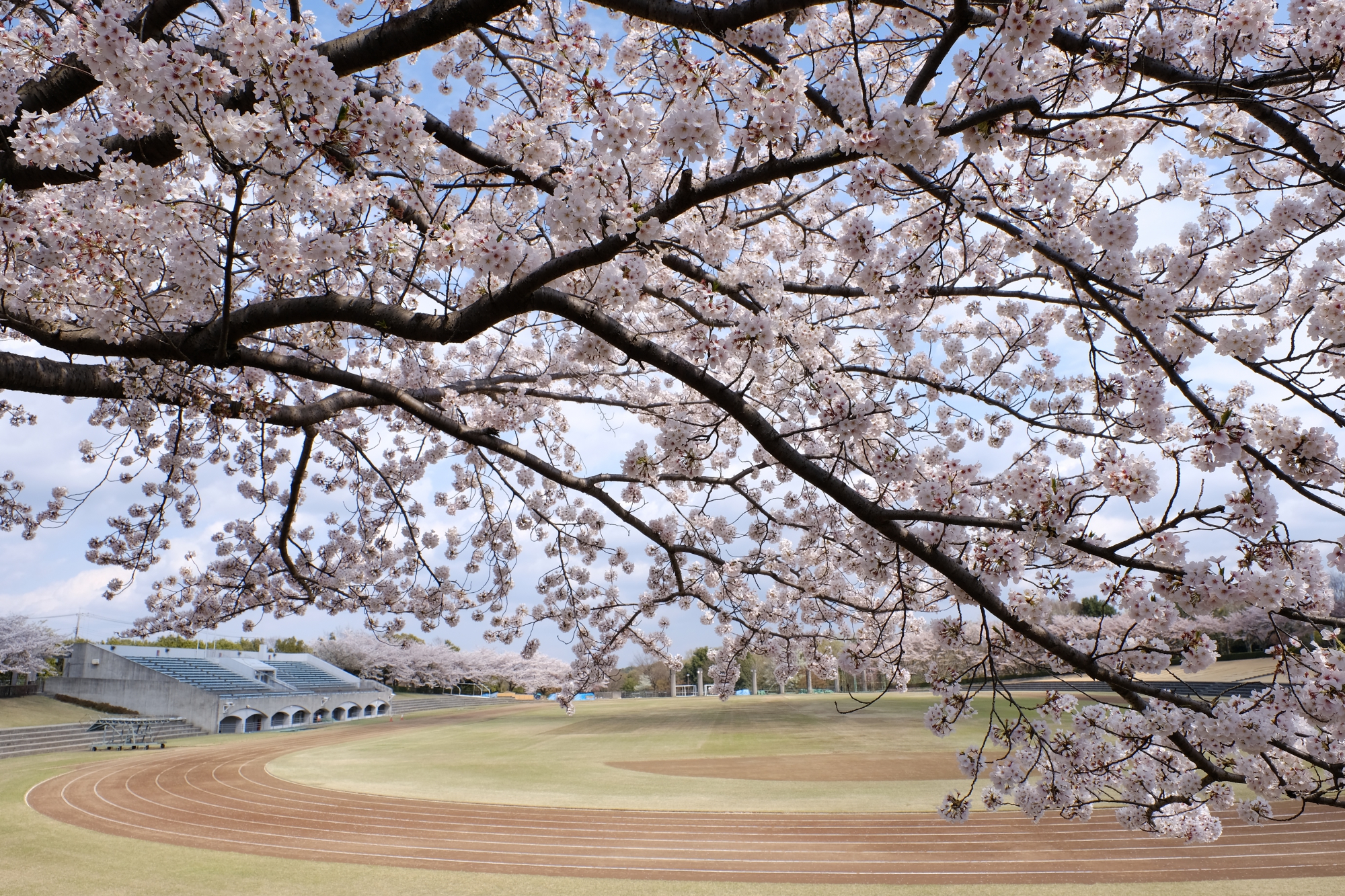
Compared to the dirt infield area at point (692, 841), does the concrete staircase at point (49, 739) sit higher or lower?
lower

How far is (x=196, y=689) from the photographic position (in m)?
27.5

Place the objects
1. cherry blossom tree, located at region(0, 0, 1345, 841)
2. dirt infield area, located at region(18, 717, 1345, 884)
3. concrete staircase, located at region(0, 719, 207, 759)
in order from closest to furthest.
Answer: cherry blossom tree, located at region(0, 0, 1345, 841) < dirt infield area, located at region(18, 717, 1345, 884) < concrete staircase, located at region(0, 719, 207, 759)

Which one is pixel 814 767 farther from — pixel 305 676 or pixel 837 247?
pixel 305 676

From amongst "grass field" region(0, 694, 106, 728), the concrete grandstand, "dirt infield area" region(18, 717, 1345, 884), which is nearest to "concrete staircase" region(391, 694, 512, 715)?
the concrete grandstand

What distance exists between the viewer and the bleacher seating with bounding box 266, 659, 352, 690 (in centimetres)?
3703

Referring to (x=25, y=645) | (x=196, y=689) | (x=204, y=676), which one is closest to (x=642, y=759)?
(x=196, y=689)

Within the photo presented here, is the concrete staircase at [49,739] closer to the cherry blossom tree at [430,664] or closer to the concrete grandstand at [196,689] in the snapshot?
the concrete grandstand at [196,689]

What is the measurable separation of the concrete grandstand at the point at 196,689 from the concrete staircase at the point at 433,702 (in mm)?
4829

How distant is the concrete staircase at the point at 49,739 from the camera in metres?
20.0

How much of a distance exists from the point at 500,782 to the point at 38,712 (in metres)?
22.5

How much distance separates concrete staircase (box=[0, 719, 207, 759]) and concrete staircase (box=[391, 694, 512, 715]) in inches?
672

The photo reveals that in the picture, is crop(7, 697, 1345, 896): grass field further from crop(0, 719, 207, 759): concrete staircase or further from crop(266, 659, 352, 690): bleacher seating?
crop(266, 659, 352, 690): bleacher seating

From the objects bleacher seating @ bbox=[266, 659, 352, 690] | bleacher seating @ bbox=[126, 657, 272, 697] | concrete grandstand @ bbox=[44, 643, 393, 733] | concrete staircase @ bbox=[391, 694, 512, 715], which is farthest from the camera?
concrete staircase @ bbox=[391, 694, 512, 715]

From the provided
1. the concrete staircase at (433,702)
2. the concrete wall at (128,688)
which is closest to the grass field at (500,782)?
the concrete wall at (128,688)
